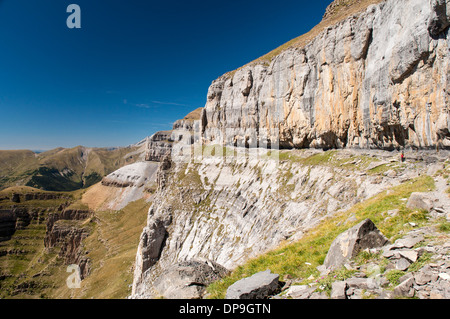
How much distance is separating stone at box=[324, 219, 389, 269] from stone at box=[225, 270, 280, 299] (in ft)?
8.50

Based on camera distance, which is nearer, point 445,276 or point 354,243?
point 445,276

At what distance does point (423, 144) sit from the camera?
21.5 m

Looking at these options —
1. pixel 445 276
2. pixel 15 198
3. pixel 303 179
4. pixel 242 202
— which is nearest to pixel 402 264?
pixel 445 276

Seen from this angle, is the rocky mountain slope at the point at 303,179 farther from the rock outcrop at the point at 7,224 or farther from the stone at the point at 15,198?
the stone at the point at 15,198

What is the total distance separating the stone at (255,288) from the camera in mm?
6498

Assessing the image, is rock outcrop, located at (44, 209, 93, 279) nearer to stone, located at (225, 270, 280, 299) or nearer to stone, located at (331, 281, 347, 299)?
stone, located at (225, 270, 280, 299)

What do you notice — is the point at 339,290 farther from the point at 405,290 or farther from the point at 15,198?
the point at 15,198

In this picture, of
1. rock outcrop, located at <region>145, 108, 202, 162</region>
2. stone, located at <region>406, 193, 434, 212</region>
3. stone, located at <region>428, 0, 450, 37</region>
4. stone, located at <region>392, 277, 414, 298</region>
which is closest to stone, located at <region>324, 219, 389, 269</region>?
stone, located at <region>392, 277, 414, 298</region>

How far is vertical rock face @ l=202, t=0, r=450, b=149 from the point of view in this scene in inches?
763

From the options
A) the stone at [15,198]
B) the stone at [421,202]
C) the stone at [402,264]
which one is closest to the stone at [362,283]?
the stone at [402,264]

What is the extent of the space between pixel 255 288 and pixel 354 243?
4.34 metres

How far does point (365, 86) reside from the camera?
2995 centimetres

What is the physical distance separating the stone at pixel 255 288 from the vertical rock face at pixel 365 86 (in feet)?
76.6

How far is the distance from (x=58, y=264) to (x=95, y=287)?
5003 cm
